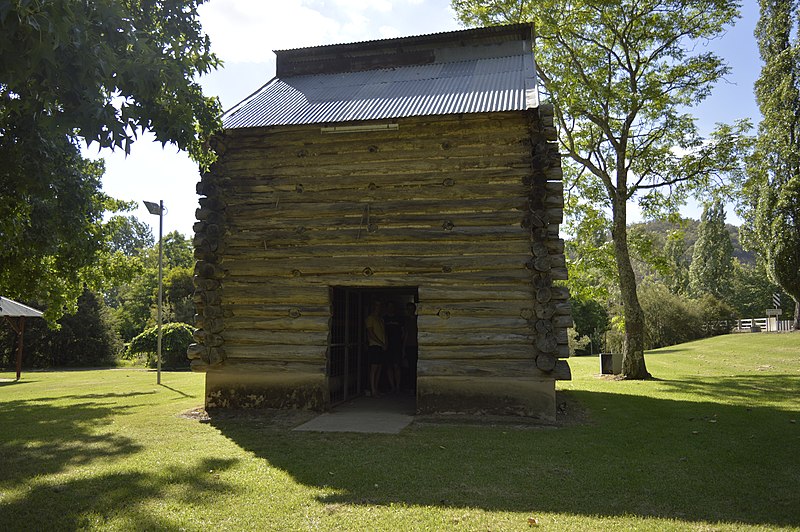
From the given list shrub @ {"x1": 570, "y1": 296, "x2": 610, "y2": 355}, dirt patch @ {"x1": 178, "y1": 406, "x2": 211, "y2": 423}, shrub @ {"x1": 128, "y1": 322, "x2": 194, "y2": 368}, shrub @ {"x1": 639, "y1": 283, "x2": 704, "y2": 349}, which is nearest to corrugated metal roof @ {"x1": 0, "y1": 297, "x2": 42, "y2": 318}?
shrub @ {"x1": 128, "y1": 322, "x2": 194, "y2": 368}

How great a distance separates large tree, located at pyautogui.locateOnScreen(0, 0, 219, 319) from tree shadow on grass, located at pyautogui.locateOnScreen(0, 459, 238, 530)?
11.8ft

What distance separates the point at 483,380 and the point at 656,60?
44.6ft

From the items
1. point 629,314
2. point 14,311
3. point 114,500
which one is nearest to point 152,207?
point 14,311

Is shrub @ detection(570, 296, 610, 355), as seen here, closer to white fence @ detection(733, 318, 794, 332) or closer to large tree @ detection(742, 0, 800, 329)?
white fence @ detection(733, 318, 794, 332)

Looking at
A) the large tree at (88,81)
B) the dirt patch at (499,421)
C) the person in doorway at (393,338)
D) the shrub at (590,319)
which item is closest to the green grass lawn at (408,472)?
the dirt patch at (499,421)

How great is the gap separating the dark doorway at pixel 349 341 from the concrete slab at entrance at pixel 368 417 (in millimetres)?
399

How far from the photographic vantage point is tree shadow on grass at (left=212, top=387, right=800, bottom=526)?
550 cm

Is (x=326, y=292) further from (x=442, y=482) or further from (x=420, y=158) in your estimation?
(x=442, y=482)

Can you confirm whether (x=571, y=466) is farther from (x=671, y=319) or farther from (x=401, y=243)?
(x=671, y=319)

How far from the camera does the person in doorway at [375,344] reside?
12.5m

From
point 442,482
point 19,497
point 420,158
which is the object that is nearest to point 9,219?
point 19,497

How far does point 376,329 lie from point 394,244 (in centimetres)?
275

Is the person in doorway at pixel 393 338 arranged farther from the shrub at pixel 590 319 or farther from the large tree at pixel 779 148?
the shrub at pixel 590 319

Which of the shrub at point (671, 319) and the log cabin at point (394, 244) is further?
the shrub at point (671, 319)
